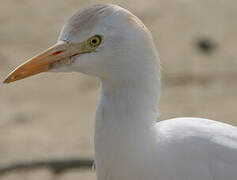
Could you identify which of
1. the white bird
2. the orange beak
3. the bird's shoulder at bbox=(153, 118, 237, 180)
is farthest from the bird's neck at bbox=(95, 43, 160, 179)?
the orange beak

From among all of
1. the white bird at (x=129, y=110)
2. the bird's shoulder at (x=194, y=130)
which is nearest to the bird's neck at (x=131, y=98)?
the white bird at (x=129, y=110)

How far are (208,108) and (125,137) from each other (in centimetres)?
337

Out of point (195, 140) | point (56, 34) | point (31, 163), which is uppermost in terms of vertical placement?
point (56, 34)

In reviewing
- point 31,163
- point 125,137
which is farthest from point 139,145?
point 31,163

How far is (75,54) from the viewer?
9.20 ft

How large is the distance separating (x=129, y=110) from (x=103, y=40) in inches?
16.8

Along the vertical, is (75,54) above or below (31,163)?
above

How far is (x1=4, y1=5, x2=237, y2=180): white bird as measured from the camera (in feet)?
9.01

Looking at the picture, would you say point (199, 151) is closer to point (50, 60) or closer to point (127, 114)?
point (127, 114)

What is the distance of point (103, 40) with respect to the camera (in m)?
2.73

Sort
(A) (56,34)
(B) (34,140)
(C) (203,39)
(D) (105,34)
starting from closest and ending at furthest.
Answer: (D) (105,34) < (B) (34,140) < (C) (203,39) < (A) (56,34)

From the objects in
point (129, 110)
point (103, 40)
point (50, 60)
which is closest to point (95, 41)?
point (103, 40)

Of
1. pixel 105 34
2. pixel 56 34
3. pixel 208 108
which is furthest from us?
pixel 56 34

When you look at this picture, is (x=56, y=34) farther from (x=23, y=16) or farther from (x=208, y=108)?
(x=208, y=108)
